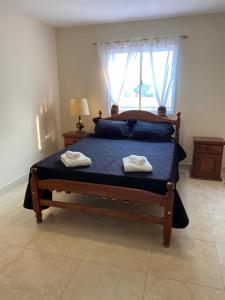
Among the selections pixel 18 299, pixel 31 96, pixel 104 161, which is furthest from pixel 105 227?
pixel 31 96

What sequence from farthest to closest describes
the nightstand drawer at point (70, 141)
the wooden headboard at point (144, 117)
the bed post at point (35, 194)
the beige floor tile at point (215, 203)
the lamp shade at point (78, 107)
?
the nightstand drawer at point (70, 141), the lamp shade at point (78, 107), the wooden headboard at point (144, 117), the beige floor tile at point (215, 203), the bed post at point (35, 194)

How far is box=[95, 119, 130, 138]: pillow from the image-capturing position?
3705 millimetres

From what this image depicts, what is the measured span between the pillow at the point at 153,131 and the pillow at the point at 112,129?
0.52 ft

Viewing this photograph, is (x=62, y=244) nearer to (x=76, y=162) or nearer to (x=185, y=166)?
(x=76, y=162)

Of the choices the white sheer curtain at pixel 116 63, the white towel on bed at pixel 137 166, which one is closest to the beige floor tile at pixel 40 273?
the white towel on bed at pixel 137 166

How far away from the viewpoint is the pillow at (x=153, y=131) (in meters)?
3.54

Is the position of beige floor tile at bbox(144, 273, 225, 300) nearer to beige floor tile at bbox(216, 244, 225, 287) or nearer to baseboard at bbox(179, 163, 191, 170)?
beige floor tile at bbox(216, 244, 225, 287)

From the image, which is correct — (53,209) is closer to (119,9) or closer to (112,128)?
(112,128)

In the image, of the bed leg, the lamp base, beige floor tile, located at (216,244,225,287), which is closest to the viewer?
beige floor tile, located at (216,244,225,287)

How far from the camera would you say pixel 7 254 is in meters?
2.00

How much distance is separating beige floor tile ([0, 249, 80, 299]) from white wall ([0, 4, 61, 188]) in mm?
1566

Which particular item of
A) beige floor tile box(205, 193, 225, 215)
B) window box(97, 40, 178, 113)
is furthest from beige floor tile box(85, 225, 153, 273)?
window box(97, 40, 178, 113)

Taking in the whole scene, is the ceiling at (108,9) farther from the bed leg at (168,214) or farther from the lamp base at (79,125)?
the bed leg at (168,214)

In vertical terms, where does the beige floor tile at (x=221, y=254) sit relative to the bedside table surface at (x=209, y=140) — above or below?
below
